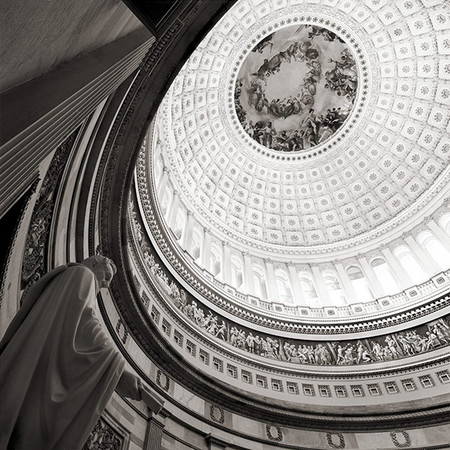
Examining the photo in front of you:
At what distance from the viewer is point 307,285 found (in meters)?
21.5

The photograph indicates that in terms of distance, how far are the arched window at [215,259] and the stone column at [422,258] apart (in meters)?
10.3

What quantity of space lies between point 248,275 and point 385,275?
7.57m

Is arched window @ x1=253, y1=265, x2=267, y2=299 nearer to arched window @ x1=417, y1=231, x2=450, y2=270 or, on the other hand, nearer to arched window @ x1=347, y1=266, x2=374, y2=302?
arched window @ x1=347, y1=266, x2=374, y2=302

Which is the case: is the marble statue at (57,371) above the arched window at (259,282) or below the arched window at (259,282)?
below

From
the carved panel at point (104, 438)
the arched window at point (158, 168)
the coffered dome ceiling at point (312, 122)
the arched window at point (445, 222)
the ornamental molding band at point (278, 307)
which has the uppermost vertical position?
the coffered dome ceiling at point (312, 122)

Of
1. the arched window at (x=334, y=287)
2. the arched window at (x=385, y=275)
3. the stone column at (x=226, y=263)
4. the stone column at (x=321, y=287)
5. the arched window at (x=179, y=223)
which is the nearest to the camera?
the arched window at (x=179, y=223)

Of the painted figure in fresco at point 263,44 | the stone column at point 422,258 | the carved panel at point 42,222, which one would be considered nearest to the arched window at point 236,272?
the stone column at point 422,258

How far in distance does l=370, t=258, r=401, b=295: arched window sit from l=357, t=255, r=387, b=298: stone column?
196mm

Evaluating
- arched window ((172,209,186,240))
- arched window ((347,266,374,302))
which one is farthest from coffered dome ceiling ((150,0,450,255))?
arched window ((347,266,374,302))

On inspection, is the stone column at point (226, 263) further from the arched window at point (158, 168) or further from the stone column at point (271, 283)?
the arched window at point (158, 168)

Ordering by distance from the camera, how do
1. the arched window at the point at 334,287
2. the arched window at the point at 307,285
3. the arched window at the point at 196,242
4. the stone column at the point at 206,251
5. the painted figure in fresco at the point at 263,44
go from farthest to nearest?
the painted figure in fresco at the point at 263,44, the arched window at the point at 307,285, the arched window at the point at 334,287, the arched window at the point at 196,242, the stone column at the point at 206,251

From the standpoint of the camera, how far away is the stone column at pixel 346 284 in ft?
64.3

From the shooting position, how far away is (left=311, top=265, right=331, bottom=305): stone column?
64.5 ft

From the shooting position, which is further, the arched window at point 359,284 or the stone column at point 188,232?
the arched window at point 359,284
